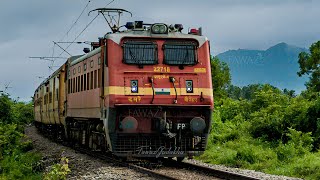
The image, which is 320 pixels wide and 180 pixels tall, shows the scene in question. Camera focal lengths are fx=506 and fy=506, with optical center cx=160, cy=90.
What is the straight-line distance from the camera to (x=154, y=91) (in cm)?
1321

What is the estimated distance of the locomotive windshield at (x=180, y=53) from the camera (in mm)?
13617

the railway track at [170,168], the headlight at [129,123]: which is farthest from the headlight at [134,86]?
the railway track at [170,168]

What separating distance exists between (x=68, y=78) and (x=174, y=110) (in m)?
8.30

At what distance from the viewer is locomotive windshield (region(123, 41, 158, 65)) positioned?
43.9ft

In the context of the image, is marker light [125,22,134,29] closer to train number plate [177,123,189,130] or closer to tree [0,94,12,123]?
train number plate [177,123,189,130]

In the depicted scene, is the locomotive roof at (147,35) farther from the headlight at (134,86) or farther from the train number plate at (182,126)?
the train number plate at (182,126)

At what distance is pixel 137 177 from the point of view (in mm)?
11438

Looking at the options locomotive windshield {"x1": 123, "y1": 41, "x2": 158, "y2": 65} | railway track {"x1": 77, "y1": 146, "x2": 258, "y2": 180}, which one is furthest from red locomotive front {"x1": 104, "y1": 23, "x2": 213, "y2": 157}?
railway track {"x1": 77, "y1": 146, "x2": 258, "y2": 180}

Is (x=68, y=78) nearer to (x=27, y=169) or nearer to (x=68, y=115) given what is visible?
(x=68, y=115)

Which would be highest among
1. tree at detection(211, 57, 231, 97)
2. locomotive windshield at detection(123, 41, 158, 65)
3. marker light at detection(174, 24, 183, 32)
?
tree at detection(211, 57, 231, 97)

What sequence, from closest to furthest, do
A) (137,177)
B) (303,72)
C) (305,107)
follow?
(137,177)
(305,107)
(303,72)

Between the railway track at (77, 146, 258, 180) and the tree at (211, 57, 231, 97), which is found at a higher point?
the tree at (211, 57, 231, 97)

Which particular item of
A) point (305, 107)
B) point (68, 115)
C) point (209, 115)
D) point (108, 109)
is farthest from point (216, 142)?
point (108, 109)

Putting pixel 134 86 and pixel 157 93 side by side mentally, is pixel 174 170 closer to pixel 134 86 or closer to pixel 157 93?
pixel 157 93
